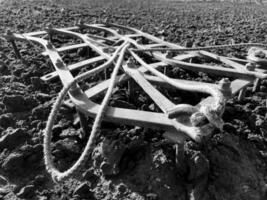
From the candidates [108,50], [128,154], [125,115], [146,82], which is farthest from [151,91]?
[108,50]

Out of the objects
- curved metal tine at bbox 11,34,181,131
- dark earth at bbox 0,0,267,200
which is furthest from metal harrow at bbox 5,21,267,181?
dark earth at bbox 0,0,267,200

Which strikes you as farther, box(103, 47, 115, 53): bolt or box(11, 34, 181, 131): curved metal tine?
box(103, 47, 115, 53): bolt

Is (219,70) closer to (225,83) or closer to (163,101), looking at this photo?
(225,83)

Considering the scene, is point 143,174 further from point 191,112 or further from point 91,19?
point 91,19

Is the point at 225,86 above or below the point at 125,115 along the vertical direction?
above

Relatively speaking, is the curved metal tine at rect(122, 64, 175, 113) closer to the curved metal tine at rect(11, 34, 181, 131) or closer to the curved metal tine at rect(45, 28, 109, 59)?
the curved metal tine at rect(11, 34, 181, 131)

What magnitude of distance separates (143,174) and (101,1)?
32.8 feet

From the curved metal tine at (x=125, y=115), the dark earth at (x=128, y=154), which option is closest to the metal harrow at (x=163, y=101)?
the curved metal tine at (x=125, y=115)

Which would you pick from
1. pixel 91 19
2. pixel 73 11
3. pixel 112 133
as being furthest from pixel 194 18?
pixel 112 133

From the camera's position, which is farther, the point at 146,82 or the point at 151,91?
the point at 146,82

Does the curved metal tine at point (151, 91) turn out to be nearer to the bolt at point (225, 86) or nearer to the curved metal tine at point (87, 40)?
the bolt at point (225, 86)

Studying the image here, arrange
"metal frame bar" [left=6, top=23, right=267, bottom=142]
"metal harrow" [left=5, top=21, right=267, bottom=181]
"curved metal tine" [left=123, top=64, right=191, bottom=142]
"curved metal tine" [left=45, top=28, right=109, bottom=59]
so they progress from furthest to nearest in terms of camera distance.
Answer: "curved metal tine" [left=45, top=28, right=109, bottom=59] → "metal frame bar" [left=6, top=23, right=267, bottom=142] → "curved metal tine" [left=123, top=64, right=191, bottom=142] → "metal harrow" [left=5, top=21, right=267, bottom=181]

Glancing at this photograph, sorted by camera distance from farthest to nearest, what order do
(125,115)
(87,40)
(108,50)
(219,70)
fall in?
(87,40)
(108,50)
(219,70)
(125,115)

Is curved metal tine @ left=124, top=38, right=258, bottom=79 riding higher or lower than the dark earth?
higher
